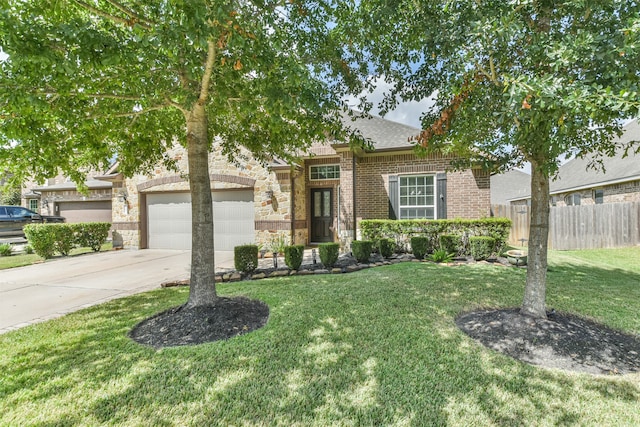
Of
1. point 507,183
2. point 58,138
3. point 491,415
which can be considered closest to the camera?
point 491,415

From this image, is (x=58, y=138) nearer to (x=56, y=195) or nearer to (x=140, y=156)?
(x=140, y=156)

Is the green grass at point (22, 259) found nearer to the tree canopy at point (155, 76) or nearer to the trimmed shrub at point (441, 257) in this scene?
the tree canopy at point (155, 76)

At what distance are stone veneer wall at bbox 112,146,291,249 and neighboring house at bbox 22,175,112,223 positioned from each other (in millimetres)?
3969

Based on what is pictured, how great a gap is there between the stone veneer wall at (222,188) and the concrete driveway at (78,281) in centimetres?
145

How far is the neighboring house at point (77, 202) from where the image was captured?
1535cm

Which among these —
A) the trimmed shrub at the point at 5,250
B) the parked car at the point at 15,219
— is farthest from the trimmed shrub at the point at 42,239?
the parked car at the point at 15,219

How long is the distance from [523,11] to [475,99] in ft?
2.90

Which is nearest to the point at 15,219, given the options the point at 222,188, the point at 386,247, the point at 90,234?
the point at 90,234

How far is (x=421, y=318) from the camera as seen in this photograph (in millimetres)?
4047

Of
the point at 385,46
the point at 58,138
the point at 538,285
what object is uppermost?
the point at 385,46

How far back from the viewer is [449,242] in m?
8.09

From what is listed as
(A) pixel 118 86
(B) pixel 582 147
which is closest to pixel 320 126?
(A) pixel 118 86

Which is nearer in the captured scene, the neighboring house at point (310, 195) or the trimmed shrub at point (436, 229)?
the trimmed shrub at point (436, 229)

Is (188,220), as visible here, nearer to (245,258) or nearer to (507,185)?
(245,258)
